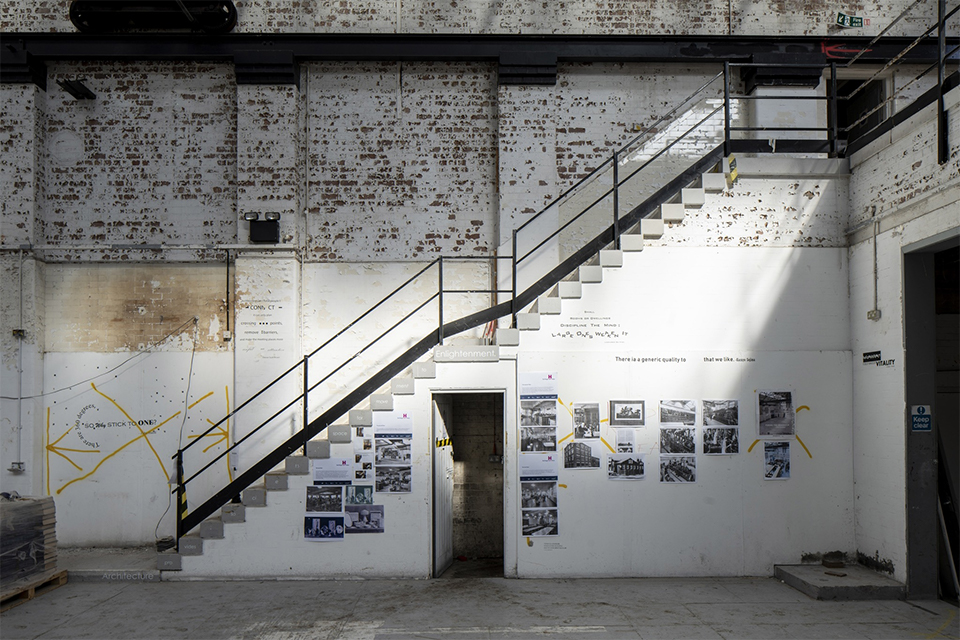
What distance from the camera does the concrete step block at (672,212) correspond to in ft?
25.4

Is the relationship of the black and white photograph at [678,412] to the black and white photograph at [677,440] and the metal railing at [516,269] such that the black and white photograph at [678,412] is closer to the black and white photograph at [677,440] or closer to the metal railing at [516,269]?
the black and white photograph at [677,440]

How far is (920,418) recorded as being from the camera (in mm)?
6746

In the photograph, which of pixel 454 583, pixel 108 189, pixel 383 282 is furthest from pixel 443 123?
pixel 454 583

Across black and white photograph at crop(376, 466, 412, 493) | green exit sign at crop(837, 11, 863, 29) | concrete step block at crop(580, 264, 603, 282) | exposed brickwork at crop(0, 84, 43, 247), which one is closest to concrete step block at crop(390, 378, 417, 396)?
black and white photograph at crop(376, 466, 412, 493)

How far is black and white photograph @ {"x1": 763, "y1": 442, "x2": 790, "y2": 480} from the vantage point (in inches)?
299

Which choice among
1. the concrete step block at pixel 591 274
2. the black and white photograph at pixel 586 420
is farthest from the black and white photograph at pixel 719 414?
the concrete step block at pixel 591 274

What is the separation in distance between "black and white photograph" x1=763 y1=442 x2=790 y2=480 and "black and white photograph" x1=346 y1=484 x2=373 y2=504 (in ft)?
14.5

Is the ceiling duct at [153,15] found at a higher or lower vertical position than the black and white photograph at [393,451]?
higher

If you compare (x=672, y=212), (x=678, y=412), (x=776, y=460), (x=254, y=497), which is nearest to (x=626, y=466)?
(x=678, y=412)

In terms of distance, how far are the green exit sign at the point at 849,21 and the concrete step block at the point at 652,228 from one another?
4.55m

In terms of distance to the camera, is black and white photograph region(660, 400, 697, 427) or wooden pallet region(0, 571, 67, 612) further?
black and white photograph region(660, 400, 697, 427)

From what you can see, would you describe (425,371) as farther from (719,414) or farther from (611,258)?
(719,414)

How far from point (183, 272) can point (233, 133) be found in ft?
6.66

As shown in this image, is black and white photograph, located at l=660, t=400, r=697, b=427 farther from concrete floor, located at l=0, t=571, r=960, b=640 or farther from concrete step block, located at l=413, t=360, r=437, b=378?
concrete step block, located at l=413, t=360, r=437, b=378
